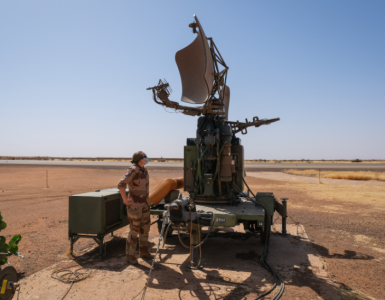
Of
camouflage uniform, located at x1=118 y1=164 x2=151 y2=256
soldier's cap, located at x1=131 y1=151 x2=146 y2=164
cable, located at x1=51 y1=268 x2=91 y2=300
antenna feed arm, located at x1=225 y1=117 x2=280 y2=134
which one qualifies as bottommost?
cable, located at x1=51 y1=268 x2=91 y2=300

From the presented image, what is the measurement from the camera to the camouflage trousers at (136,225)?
19.7ft

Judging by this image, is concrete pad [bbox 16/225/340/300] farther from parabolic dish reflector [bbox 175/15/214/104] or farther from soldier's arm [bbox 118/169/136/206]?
parabolic dish reflector [bbox 175/15/214/104]

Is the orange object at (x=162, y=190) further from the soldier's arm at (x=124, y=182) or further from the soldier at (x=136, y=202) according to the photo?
the soldier's arm at (x=124, y=182)

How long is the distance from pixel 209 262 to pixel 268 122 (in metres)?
4.45

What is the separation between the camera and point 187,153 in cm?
774

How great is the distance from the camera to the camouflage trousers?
6.00 m

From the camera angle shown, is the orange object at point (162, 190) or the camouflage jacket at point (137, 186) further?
the orange object at point (162, 190)

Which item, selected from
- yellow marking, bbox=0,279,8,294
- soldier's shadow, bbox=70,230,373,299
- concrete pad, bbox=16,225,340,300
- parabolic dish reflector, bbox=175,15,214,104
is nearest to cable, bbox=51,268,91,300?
concrete pad, bbox=16,225,340,300

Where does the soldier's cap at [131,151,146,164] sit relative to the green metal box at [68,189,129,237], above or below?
above

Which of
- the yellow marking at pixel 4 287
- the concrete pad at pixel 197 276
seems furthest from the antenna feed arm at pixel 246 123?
the yellow marking at pixel 4 287

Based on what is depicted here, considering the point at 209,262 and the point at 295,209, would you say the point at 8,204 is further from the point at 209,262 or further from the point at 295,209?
the point at 295,209

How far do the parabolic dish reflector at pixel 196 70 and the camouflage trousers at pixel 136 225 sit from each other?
2.77 metres

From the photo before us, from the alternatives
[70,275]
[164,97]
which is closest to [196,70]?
[164,97]

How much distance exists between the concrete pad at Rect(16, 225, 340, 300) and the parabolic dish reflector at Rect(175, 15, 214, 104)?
3573 mm
